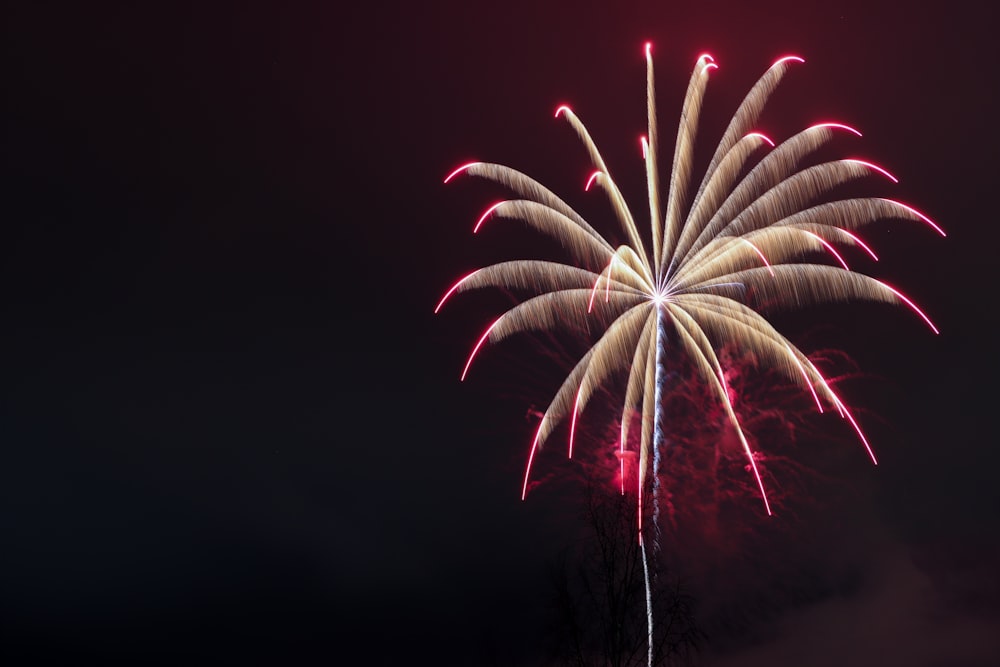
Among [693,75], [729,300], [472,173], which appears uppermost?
[693,75]

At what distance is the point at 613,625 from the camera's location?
40.5m

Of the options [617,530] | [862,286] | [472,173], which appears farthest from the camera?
[617,530]

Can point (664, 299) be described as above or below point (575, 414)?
above

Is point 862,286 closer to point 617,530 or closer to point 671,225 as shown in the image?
point 671,225

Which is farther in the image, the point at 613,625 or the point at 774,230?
the point at 613,625

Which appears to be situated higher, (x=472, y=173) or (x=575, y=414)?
(x=472, y=173)

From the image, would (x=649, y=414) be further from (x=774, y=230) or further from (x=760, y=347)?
(x=774, y=230)

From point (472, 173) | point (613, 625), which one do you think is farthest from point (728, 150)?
point (613, 625)

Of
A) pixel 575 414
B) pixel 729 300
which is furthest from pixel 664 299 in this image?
pixel 575 414

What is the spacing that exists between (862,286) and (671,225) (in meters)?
5.60

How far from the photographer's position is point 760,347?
→ 35000 millimetres

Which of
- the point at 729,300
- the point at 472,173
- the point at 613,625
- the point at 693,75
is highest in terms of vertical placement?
the point at 693,75

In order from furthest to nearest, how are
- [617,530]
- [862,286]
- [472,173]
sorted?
[617,530], [472,173], [862,286]

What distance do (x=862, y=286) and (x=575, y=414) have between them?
8.86 metres
